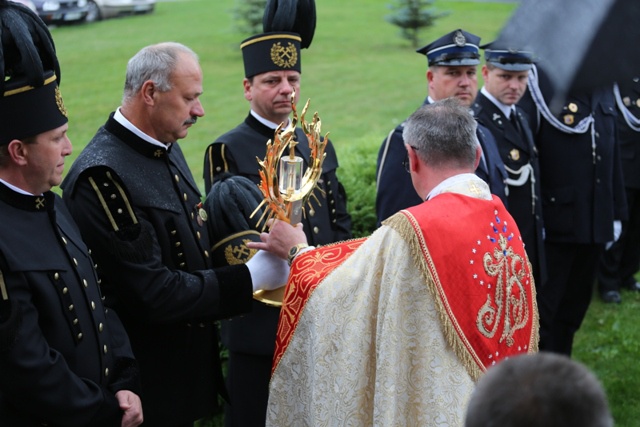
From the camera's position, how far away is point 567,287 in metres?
6.30

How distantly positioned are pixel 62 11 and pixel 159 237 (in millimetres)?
15141

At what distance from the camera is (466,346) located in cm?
324

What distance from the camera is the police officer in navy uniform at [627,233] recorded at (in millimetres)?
7273

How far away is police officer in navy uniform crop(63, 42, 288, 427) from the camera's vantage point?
11.4ft

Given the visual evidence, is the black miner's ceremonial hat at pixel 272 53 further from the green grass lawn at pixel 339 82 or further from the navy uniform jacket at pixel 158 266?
the green grass lawn at pixel 339 82

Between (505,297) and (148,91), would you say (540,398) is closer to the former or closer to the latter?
(505,297)

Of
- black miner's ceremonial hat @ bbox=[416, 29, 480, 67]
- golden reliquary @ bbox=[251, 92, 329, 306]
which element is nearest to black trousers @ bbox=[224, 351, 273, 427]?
golden reliquary @ bbox=[251, 92, 329, 306]

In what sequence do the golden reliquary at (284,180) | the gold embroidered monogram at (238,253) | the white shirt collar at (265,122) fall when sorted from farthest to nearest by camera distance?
the white shirt collar at (265,122)
the gold embroidered monogram at (238,253)
the golden reliquary at (284,180)

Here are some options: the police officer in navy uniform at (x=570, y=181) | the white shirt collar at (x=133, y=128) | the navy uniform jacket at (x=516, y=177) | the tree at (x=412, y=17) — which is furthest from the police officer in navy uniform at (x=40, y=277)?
the tree at (x=412, y=17)

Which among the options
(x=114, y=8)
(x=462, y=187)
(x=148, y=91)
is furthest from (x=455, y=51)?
(x=114, y=8)

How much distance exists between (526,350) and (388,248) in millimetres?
701

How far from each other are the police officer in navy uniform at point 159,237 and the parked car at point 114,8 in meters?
16.0

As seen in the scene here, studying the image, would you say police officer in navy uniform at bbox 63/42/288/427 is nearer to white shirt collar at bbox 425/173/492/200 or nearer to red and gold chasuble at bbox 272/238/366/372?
red and gold chasuble at bbox 272/238/366/372

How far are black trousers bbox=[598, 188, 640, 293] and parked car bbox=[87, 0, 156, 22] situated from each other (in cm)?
1376
